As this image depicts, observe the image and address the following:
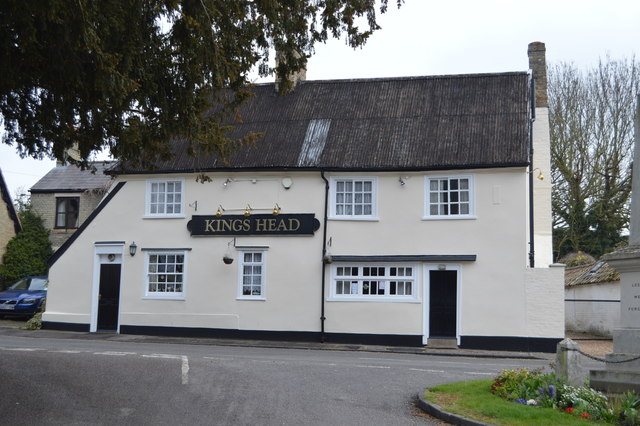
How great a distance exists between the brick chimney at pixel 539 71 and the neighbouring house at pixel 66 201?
21.4m

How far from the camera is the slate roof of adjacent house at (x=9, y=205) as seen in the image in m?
34.5

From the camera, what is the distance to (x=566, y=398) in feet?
32.5

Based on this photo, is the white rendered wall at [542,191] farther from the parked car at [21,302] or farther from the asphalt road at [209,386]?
the parked car at [21,302]

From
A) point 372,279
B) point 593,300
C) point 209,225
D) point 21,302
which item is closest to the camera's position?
point 372,279

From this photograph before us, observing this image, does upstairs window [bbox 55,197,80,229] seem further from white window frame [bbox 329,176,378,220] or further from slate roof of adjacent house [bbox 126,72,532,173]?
white window frame [bbox 329,176,378,220]

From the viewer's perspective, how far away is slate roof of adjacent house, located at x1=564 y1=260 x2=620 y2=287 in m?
27.5

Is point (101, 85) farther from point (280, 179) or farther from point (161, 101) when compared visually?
point (280, 179)

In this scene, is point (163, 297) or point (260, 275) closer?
point (260, 275)

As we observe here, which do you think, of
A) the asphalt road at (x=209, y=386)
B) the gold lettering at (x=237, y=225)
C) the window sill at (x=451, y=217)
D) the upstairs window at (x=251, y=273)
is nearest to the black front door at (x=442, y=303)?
the window sill at (x=451, y=217)

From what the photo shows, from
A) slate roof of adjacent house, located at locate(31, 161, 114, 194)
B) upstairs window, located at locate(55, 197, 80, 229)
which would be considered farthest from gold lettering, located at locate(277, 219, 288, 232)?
upstairs window, located at locate(55, 197, 80, 229)

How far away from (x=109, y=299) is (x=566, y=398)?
18387 millimetres

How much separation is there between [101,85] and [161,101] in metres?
1.63

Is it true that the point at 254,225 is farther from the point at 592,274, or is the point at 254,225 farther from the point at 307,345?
the point at 592,274

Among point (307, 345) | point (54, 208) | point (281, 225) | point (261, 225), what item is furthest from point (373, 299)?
point (54, 208)
